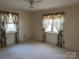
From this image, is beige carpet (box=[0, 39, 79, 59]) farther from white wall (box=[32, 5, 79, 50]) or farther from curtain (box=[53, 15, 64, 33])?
curtain (box=[53, 15, 64, 33])

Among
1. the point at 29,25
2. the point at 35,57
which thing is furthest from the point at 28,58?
the point at 29,25

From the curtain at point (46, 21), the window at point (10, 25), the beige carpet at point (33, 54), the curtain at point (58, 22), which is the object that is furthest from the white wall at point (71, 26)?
the window at point (10, 25)

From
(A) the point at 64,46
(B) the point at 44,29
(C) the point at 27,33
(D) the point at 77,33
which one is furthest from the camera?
(C) the point at 27,33

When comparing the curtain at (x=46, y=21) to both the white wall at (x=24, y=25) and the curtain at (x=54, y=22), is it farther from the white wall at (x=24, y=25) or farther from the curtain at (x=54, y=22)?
the white wall at (x=24, y=25)

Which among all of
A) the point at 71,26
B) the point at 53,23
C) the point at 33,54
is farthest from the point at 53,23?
the point at 33,54

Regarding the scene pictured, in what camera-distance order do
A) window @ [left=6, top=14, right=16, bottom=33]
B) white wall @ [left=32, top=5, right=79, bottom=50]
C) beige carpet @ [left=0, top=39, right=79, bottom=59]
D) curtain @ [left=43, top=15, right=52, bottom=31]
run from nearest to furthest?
beige carpet @ [left=0, top=39, right=79, bottom=59] → white wall @ [left=32, top=5, right=79, bottom=50] → window @ [left=6, top=14, right=16, bottom=33] → curtain @ [left=43, top=15, right=52, bottom=31]

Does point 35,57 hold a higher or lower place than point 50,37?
lower

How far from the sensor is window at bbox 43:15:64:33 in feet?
17.9

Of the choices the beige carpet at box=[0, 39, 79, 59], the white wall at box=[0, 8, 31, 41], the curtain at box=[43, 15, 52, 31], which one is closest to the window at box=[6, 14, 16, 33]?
the white wall at box=[0, 8, 31, 41]

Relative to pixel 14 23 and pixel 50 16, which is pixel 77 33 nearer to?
pixel 50 16

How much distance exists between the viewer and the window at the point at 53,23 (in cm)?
546

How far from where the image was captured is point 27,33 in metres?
7.18

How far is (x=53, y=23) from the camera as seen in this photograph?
5.98 m

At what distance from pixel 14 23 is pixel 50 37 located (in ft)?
7.94
